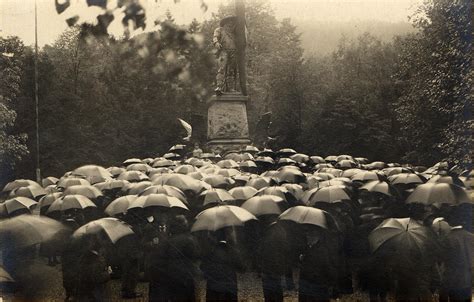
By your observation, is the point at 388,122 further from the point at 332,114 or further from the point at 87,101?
the point at 87,101

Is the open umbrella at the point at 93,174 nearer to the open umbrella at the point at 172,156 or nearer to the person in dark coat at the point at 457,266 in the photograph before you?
the open umbrella at the point at 172,156

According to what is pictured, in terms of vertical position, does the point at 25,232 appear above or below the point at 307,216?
below

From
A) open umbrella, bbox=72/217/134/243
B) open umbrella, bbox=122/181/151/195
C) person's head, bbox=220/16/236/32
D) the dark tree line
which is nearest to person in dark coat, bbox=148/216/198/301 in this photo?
open umbrella, bbox=72/217/134/243

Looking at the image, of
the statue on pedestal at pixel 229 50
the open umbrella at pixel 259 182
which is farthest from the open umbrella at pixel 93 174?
the statue on pedestal at pixel 229 50

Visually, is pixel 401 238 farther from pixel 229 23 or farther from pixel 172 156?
pixel 229 23

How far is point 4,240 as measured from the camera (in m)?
6.62

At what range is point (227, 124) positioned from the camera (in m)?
20.9

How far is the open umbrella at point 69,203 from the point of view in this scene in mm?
8703

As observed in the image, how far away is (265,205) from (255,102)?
32.9m

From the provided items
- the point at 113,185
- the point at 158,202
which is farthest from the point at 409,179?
the point at 113,185

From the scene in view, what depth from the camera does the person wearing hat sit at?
21016mm

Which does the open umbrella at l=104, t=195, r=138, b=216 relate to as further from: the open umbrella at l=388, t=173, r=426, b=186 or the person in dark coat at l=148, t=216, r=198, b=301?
the open umbrella at l=388, t=173, r=426, b=186

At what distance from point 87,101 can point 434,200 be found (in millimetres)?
30120

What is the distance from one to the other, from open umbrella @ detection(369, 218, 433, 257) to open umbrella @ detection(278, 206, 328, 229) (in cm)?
76
